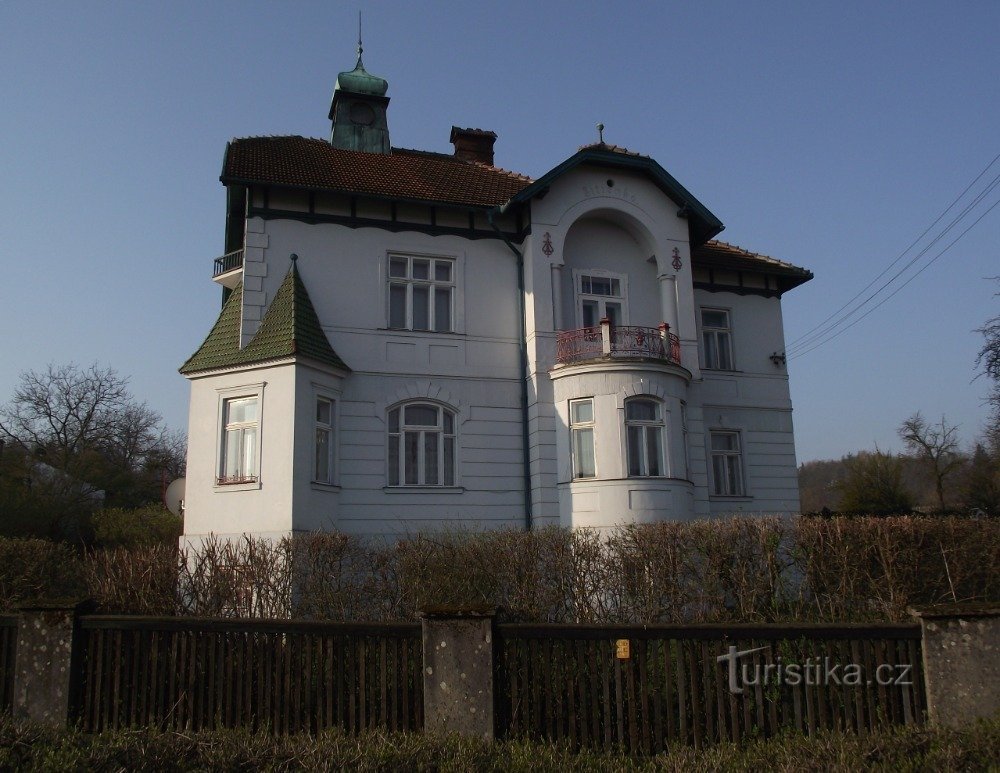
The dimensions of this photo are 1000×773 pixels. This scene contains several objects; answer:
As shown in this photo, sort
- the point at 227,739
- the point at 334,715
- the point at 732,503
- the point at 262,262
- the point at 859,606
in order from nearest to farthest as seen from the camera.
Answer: the point at 227,739, the point at 334,715, the point at 859,606, the point at 262,262, the point at 732,503

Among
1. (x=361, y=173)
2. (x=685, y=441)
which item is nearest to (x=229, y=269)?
(x=361, y=173)

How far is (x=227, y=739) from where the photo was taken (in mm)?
6992

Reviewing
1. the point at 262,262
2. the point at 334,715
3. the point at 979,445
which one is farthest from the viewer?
the point at 979,445

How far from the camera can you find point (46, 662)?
25.7ft

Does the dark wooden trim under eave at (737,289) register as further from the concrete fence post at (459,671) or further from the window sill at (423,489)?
the concrete fence post at (459,671)

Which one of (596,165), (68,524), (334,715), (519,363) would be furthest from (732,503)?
(68,524)

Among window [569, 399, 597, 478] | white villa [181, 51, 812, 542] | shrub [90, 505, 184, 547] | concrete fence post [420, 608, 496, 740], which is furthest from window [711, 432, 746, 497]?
shrub [90, 505, 184, 547]

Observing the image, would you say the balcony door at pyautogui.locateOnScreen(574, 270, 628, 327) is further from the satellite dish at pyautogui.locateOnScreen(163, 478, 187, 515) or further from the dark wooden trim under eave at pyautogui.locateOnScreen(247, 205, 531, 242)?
the satellite dish at pyautogui.locateOnScreen(163, 478, 187, 515)

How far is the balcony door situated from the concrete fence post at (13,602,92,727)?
39.3ft

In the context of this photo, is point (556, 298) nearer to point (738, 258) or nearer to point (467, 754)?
point (738, 258)

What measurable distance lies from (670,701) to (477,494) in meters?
9.40

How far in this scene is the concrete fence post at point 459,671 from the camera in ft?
23.3

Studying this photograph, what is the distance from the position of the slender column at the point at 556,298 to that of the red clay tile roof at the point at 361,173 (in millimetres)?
1948

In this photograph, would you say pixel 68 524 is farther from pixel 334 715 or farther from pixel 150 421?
pixel 334 715
